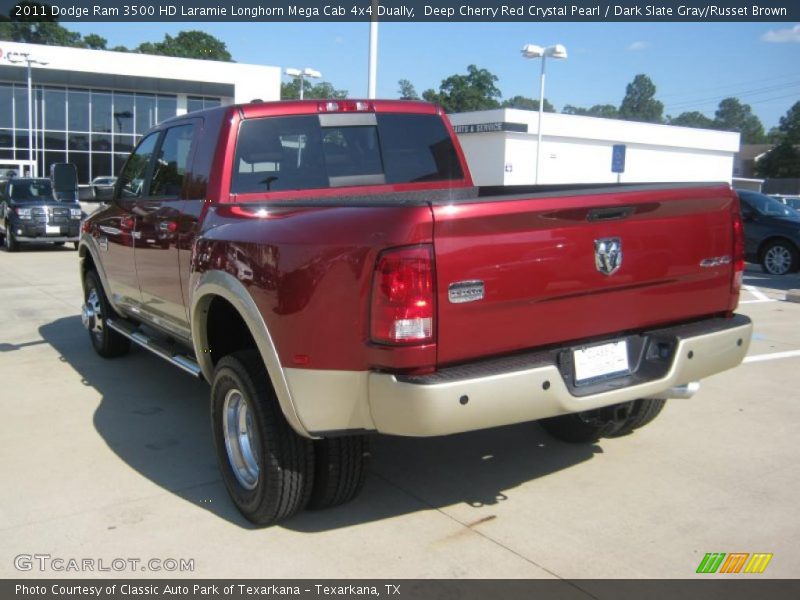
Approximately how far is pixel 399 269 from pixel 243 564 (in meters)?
1.49

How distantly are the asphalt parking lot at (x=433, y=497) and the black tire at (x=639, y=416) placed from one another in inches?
4.0

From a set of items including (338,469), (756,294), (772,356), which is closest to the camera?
(338,469)

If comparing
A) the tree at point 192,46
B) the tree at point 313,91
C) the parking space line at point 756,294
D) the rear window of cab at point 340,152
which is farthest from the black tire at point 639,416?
the tree at point 192,46

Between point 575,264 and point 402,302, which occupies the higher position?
point 575,264

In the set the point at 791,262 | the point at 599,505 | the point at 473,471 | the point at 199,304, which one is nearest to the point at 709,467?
the point at 599,505

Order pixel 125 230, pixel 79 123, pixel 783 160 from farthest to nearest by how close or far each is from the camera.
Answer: pixel 783 160 → pixel 79 123 → pixel 125 230

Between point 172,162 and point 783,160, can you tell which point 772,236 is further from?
point 783,160

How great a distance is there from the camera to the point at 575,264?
3248mm

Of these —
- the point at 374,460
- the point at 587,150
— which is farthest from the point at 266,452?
the point at 587,150

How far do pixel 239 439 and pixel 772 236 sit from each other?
1350 centimetres

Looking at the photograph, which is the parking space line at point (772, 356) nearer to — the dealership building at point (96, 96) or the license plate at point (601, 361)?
the license plate at point (601, 361)

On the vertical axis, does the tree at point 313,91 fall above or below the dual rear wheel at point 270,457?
above

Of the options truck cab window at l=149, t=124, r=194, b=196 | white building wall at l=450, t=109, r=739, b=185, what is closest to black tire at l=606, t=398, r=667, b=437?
truck cab window at l=149, t=124, r=194, b=196

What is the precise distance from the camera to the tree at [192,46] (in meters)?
96.7
